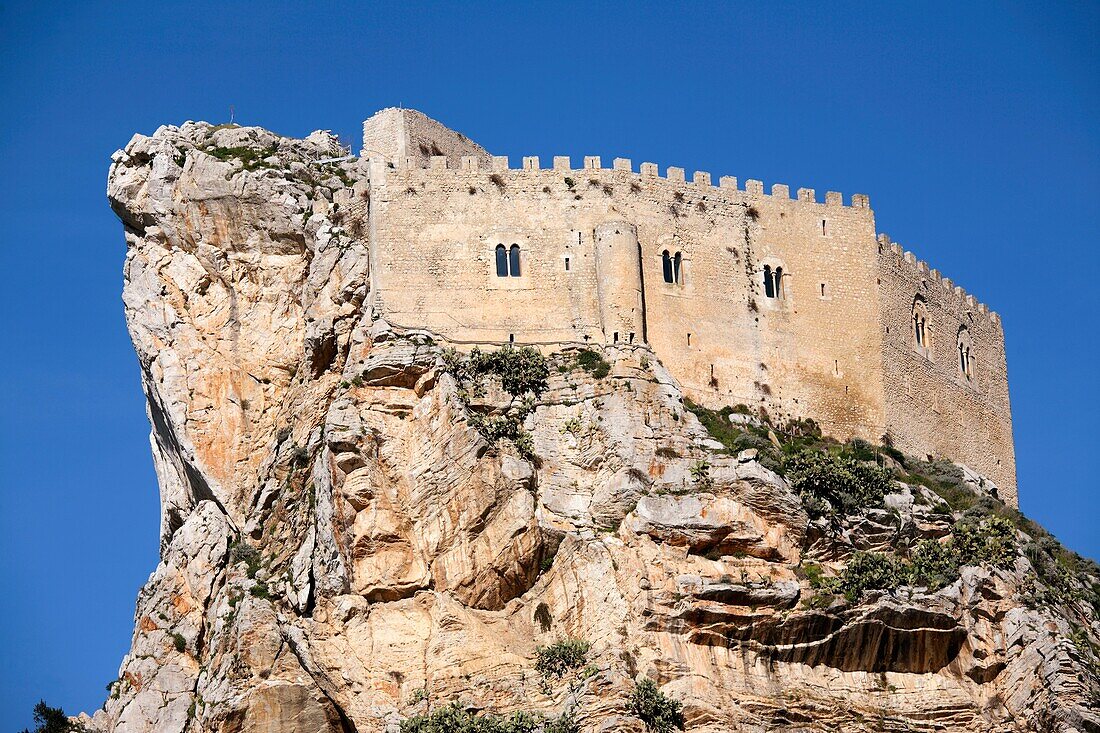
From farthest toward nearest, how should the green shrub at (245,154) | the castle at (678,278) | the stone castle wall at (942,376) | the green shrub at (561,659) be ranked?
1. the stone castle wall at (942,376)
2. the green shrub at (245,154)
3. the castle at (678,278)
4. the green shrub at (561,659)

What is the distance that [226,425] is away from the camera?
68.3 metres

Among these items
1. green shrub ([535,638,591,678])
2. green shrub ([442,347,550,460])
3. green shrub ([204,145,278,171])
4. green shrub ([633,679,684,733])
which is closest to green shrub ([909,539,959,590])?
green shrub ([633,679,684,733])

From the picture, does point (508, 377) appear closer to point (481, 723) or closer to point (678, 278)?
point (678, 278)

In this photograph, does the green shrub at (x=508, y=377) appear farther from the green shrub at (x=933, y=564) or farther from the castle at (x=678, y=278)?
the green shrub at (x=933, y=564)

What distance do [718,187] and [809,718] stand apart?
2021cm

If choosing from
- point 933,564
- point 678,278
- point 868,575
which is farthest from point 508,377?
point 933,564

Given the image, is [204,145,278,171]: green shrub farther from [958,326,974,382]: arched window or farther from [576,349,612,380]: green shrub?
[958,326,974,382]: arched window

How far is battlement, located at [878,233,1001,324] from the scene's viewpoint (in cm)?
7300

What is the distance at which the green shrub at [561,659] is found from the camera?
189ft

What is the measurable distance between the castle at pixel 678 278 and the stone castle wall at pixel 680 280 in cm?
5

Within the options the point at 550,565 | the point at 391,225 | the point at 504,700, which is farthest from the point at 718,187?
the point at 504,700

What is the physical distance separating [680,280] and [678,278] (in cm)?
9

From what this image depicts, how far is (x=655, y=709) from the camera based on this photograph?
5578cm

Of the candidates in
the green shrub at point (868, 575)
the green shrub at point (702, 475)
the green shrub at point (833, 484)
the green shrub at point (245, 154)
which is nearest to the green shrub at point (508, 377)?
the green shrub at point (702, 475)
